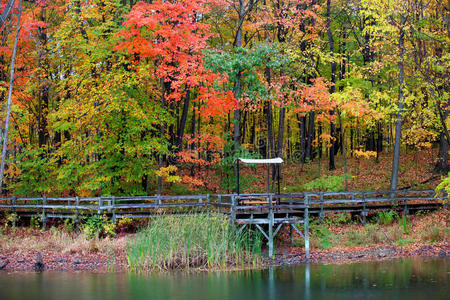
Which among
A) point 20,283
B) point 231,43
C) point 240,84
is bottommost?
point 20,283

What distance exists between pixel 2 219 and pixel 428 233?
72.3 feet

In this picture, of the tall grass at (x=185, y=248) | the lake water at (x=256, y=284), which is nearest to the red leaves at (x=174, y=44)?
the tall grass at (x=185, y=248)

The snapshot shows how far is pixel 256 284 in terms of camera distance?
15.0 meters

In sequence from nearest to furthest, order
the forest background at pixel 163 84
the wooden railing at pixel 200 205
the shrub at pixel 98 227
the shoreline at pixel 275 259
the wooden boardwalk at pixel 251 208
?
the shoreline at pixel 275 259, the wooden boardwalk at pixel 251 208, the shrub at pixel 98 227, the wooden railing at pixel 200 205, the forest background at pixel 163 84

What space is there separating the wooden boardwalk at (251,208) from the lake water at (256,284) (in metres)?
3.52

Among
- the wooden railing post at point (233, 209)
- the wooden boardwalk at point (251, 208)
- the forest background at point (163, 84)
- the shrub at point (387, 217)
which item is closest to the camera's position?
the wooden railing post at point (233, 209)

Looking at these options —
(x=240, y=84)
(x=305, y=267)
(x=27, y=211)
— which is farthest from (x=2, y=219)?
(x=305, y=267)

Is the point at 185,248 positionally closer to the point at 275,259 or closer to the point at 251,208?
the point at 251,208

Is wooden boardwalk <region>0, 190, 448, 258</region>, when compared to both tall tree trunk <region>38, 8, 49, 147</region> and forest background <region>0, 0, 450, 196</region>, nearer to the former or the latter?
forest background <region>0, 0, 450, 196</region>

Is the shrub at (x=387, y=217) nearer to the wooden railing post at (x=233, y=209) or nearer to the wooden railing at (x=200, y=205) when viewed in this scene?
the wooden railing at (x=200, y=205)

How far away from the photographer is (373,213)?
23.7 m

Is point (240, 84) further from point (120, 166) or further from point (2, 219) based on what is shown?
point (2, 219)

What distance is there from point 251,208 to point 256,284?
5.05 meters

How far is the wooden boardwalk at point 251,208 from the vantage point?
65.0ft
